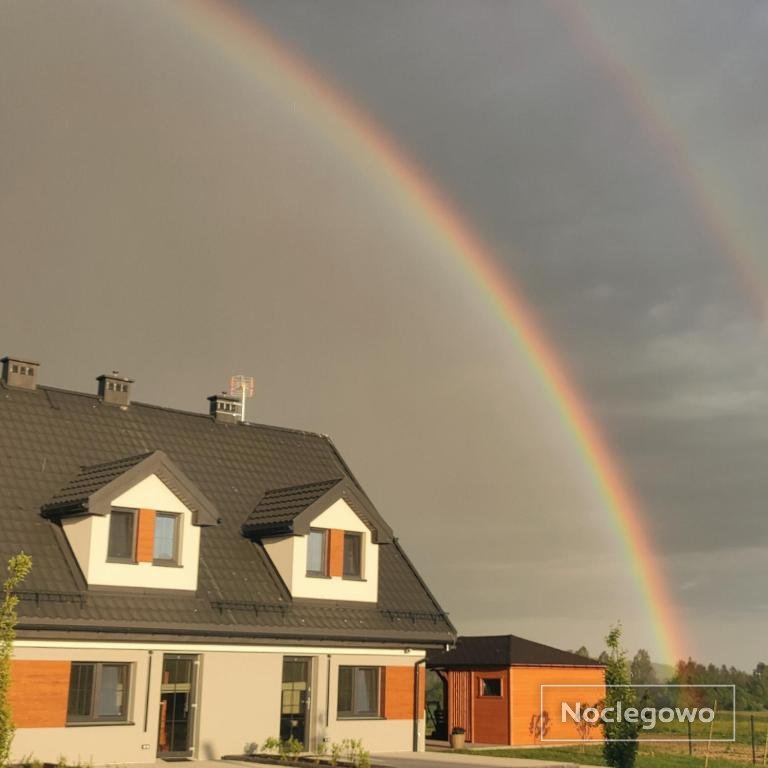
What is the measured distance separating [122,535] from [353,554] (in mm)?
6859

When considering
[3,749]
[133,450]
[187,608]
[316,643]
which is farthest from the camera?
[133,450]

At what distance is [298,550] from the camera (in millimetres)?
25531

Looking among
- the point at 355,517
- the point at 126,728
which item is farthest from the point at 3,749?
the point at 355,517

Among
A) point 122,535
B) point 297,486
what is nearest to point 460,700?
point 297,486

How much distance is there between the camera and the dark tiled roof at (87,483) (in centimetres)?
2212

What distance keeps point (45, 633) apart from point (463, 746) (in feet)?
51.9

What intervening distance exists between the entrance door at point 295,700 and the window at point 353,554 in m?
2.83

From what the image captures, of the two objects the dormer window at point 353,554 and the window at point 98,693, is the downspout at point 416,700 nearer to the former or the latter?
the dormer window at point 353,554

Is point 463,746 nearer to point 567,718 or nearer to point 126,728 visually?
point 567,718

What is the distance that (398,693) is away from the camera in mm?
26703

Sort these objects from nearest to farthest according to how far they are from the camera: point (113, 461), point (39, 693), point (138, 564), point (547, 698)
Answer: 1. point (39, 693)
2. point (138, 564)
3. point (113, 461)
4. point (547, 698)

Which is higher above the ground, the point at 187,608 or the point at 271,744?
the point at 187,608

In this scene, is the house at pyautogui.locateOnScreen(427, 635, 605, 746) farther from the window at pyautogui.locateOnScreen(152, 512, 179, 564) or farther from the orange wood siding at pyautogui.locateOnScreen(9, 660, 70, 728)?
the orange wood siding at pyautogui.locateOnScreen(9, 660, 70, 728)

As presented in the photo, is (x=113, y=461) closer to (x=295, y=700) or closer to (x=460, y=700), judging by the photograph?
(x=295, y=700)
